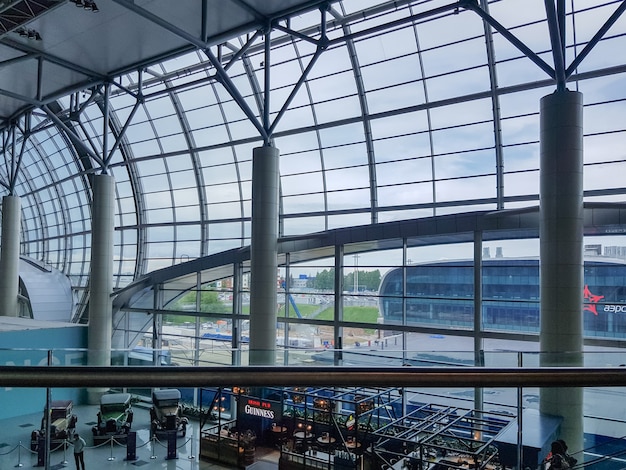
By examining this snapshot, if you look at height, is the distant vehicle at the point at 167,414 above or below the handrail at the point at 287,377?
below

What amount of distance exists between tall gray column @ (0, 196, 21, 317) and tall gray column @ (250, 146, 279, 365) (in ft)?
62.1

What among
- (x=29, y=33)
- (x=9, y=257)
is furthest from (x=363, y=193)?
(x=9, y=257)

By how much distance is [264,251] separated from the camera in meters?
16.5

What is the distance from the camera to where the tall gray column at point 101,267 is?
73.8ft

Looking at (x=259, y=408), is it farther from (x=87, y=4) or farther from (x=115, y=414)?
(x=87, y=4)

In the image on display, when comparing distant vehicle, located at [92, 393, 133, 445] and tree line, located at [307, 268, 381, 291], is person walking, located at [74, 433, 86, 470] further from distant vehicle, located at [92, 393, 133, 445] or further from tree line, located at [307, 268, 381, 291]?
tree line, located at [307, 268, 381, 291]

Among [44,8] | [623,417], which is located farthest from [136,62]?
[623,417]

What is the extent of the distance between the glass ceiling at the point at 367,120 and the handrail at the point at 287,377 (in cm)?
1311

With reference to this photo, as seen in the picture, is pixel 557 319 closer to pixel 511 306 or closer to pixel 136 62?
pixel 511 306

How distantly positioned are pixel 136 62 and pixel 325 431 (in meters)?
15.1

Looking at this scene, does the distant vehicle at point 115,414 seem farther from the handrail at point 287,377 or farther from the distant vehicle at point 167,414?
the handrail at point 287,377

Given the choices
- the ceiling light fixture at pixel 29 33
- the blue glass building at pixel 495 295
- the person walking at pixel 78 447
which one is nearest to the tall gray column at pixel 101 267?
the ceiling light fixture at pixel 29 33

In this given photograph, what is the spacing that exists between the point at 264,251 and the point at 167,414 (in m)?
5.65

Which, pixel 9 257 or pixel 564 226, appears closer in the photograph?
pixel 564 226
